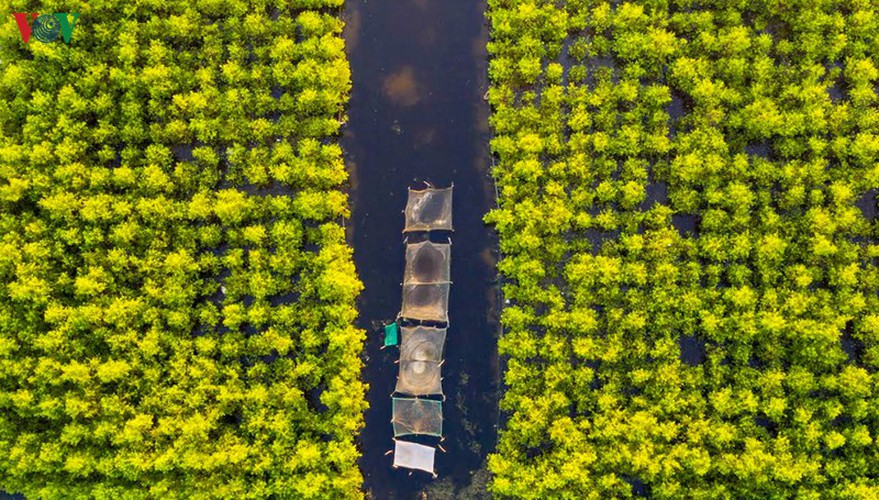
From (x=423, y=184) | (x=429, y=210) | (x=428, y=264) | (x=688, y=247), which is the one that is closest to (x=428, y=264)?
(x=428, y=264)

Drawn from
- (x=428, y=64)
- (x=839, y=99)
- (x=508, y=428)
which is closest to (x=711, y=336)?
(x=508, y=428)

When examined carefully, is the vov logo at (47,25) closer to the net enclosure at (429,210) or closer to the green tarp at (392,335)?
the net enclosure at (429,210)

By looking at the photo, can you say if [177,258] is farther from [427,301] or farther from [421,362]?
[421,362]

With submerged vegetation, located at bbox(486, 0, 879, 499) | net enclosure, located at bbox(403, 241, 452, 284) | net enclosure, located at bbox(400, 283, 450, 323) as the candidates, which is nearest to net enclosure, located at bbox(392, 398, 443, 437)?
submerged vegetation, located at bbox(486, 0, 879, 499)

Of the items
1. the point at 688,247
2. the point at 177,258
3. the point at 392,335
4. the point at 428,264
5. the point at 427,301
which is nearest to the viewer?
the point at 177,258

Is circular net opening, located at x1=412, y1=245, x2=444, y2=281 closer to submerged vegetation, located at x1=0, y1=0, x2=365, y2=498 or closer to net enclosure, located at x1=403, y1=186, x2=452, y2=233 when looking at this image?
net enclosure, located at x1=403, y1=186, x2=452, y2=233

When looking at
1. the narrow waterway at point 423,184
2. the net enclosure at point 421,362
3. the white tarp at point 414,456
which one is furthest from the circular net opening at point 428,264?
the white tarp at point 414,456
